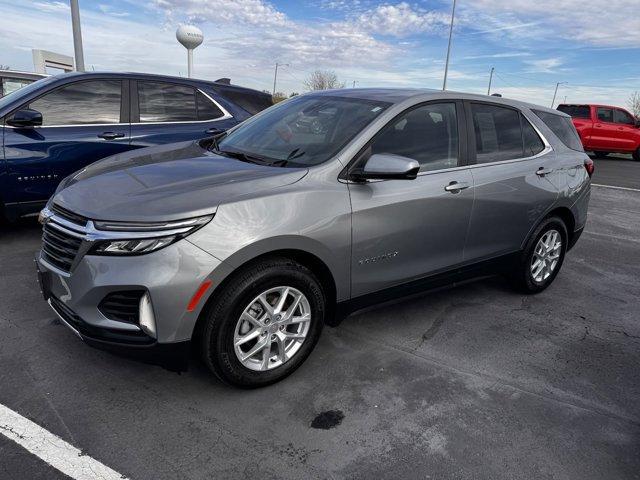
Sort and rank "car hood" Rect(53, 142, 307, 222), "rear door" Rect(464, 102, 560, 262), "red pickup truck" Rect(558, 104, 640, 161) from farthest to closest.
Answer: "red pickup truck" Rect(558, 104, 640, 161), "rear door" Rect(464, 102, 560, 262), "car hood" Rect(53, 142, 307, 222)

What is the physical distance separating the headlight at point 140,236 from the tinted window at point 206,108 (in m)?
3.68

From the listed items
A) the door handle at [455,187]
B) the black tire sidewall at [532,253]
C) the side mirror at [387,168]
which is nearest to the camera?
the side mirror at [387,168]

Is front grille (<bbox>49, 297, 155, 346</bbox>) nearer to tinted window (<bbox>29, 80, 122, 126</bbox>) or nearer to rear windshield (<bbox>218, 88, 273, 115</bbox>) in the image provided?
tinted window (<bbox>29, 80, 122, 126</bbox>)

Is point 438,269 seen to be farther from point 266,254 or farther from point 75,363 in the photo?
point 75,363

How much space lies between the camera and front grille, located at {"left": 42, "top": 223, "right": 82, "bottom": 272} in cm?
249

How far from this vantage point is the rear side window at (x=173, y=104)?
Result: 17.8 feet

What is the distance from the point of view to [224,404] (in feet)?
8.76

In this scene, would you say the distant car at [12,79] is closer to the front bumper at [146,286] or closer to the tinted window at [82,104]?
the tinted window at [82,104]

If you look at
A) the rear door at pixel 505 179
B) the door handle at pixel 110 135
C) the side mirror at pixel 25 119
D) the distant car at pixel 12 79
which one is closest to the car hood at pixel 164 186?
the rear door at pixel 505 179

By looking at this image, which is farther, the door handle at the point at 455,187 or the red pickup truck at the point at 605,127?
the red pickup truck at the point at 605,127

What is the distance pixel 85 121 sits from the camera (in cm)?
504

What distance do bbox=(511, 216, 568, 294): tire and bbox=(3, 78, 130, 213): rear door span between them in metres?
4.08

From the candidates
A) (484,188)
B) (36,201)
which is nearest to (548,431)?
(484,188)

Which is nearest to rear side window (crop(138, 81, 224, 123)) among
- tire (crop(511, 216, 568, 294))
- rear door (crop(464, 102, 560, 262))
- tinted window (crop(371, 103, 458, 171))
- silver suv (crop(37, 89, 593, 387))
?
silver suv (crop(37, 89, 593, 387))
